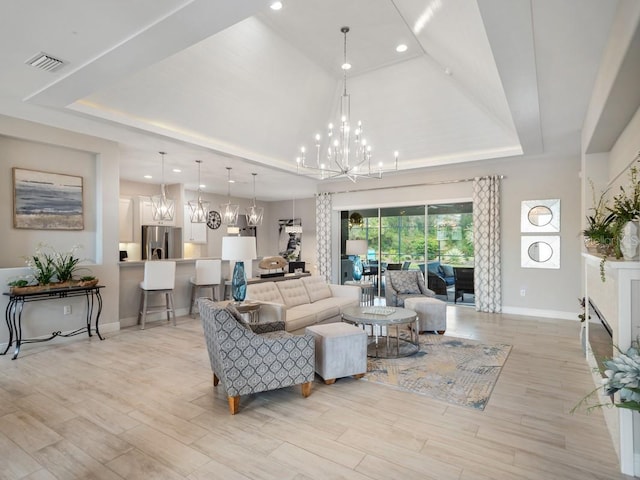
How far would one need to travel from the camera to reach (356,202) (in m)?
8.46

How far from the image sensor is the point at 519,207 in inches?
254

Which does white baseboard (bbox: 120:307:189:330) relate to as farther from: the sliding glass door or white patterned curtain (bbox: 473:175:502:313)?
white patterned curtain (bbox: 473:175:502:313)

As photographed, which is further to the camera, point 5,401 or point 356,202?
point 356,202

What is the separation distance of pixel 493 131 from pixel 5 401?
7312 mm

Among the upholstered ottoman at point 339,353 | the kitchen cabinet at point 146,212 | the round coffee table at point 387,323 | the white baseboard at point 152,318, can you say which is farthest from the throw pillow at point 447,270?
the kitchen cabinet at point 146,212

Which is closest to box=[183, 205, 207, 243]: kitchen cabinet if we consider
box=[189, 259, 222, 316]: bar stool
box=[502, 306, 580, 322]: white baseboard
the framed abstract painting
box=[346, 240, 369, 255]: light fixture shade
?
box=[189, 259, 222, 316]: bar stool

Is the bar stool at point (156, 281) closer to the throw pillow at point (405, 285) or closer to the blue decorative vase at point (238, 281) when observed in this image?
the blue decorative vase at point (238, 281)

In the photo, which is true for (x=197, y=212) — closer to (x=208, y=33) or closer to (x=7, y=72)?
(x=7, y=72)

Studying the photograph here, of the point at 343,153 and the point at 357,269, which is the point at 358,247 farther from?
the point at 343,153

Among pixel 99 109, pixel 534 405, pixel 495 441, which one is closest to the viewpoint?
pixel 495 441

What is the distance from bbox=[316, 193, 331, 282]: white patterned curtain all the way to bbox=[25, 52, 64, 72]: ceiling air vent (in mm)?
6220

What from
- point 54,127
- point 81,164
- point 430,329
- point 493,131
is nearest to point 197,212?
point 81,164

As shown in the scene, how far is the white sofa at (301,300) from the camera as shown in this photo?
4.32 meters

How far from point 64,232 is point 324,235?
5.50 meters
